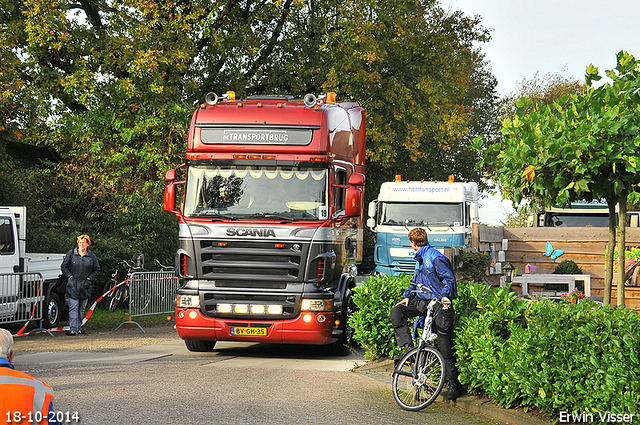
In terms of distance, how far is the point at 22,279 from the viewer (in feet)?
47.0

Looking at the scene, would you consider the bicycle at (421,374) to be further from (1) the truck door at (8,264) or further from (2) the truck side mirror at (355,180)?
(1) the truck door at (8,264)

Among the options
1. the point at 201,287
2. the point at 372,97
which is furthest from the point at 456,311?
the point at 372,97

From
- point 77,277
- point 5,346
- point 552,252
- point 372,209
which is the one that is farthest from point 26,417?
point 372,209

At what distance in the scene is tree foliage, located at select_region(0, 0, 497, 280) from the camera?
68.9ft

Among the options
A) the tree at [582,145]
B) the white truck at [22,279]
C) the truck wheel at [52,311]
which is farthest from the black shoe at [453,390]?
the truck wheel at [52,311]

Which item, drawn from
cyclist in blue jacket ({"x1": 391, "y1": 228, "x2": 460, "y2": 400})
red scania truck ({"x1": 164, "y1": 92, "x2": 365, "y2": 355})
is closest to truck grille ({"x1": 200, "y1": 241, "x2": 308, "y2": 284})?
red scania truck ({"x1": 164, "y1": 92, "x2": 365, "y2": 355})

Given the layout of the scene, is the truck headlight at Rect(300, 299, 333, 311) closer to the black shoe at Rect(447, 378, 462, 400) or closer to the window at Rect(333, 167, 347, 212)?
the window at Rect(333, 167, 347, 212)

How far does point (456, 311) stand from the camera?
26.7 feet

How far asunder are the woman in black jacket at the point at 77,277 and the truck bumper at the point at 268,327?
4426mm

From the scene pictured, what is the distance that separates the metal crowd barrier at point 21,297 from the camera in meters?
13.8

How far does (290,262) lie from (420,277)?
9.78ft

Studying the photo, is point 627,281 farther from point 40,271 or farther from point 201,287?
point 40,271

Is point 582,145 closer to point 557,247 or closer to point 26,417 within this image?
point 26,417

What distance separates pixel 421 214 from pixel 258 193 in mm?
8708
